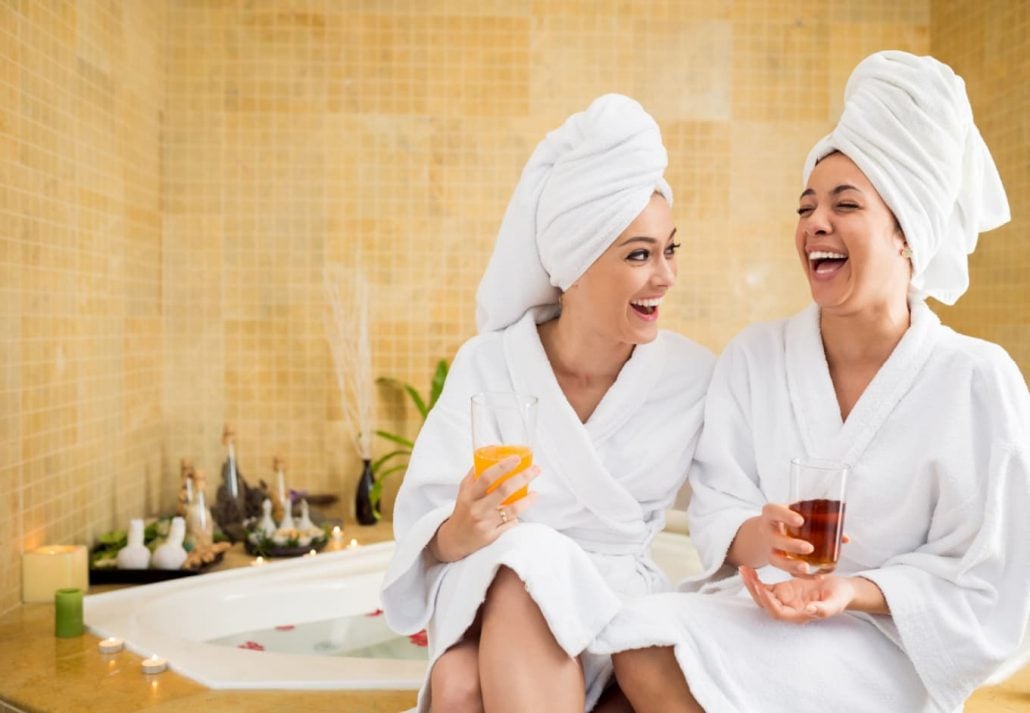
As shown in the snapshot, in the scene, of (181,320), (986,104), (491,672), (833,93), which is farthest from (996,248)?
(181,320)

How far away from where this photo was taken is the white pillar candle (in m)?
2.70

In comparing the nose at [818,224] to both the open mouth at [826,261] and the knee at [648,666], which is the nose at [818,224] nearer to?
the open mouth at [826,261]

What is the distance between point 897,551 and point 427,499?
0.82 meters

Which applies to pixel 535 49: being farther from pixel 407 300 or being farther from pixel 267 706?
pixel 267 706

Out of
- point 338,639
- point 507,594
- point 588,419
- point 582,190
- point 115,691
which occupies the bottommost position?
point 338,639

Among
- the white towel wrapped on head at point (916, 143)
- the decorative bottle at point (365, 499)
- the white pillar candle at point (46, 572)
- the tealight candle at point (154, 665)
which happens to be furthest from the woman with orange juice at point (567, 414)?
the decorative bottle at point (365, 499)

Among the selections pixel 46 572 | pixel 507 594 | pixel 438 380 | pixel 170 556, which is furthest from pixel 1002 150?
pixel 46 572

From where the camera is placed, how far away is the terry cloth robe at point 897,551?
1562 mm

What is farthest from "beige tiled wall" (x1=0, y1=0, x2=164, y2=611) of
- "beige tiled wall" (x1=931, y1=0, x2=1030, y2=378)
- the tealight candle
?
"beige tiled wall" (x1=931, y1=0, x2=1030, y2=378)

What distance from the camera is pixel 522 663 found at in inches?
59.6

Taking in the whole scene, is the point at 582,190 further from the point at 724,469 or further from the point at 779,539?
the point at 779,539

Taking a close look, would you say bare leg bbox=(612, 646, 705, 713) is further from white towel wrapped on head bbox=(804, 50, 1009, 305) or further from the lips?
white towel wrapped on head bbox=(804, 50, 1009, 305)

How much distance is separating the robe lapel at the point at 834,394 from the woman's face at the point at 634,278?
0.27 metres

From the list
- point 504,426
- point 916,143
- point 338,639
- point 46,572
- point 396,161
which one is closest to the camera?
point 504,426
